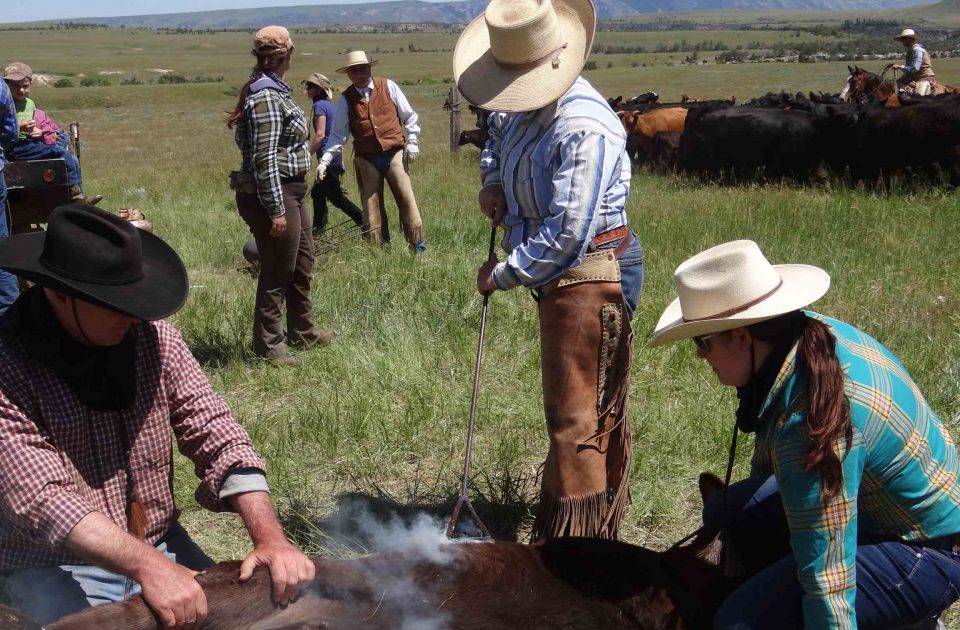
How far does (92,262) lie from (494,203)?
1.79 meters

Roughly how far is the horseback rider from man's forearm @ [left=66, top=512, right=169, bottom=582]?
654 inches

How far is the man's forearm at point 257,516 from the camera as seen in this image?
2.70 meters

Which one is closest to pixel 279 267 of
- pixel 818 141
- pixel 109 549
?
pixel 109 549

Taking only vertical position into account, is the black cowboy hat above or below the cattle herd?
above

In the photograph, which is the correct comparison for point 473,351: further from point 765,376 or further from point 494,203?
point 765,376

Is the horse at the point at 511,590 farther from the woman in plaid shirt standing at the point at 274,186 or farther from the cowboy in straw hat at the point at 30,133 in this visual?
the cowboy in straw hat at the point at 30,133

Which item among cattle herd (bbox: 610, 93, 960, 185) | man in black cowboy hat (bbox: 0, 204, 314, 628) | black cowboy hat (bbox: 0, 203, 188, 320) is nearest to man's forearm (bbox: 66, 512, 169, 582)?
man in black cowboy hat (bbox: 0, 204, 314, 628)

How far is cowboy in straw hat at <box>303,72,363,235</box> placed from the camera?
10000 millimetres

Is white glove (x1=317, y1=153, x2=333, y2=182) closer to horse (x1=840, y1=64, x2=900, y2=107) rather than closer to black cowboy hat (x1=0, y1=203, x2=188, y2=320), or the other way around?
black cowboy hat (x1=0, y1=203, x2=188, y2=320)

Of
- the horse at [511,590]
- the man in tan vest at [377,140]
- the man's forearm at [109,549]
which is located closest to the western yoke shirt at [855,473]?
the horse at [511,590]

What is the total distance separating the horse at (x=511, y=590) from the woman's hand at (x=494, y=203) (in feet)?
4.67

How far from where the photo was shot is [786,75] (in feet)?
174

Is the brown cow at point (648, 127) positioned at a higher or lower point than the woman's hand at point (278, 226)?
lower

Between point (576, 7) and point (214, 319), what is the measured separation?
4.21 meters
